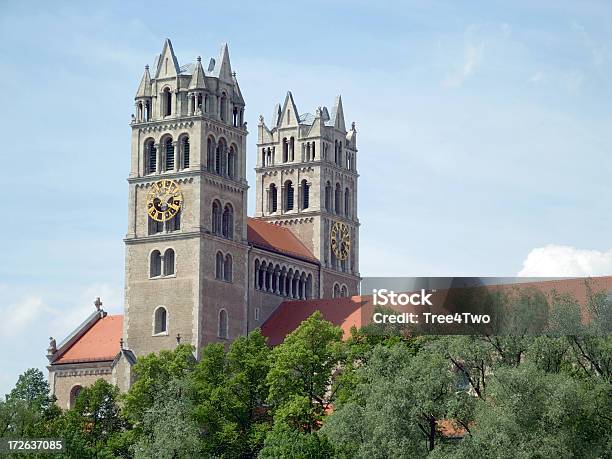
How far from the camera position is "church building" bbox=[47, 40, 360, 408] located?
360 feet

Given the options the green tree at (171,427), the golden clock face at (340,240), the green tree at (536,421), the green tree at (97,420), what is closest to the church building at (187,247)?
the golden clock face at (340,240)

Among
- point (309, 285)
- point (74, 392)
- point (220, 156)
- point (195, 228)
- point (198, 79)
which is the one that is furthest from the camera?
point (309, 285)

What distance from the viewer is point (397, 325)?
89000mm

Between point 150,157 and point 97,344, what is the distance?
1307cm

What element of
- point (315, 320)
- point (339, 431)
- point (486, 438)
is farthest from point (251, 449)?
point (486, 438)

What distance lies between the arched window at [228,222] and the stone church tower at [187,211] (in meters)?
0.06

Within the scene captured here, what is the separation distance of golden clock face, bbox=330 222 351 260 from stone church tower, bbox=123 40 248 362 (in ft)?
39.8

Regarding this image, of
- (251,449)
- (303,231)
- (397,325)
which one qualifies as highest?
(303,231)

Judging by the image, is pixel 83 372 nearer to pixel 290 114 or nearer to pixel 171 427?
pixel 290 114

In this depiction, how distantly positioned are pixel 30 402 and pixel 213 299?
42.2 ft

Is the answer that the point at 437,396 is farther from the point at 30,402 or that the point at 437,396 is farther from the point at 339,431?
the point at 30,402

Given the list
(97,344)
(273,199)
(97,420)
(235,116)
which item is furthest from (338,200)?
(97,420)

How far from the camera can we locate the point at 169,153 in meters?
113

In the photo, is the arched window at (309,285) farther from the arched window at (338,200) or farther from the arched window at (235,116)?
the arched window at (235,116)
